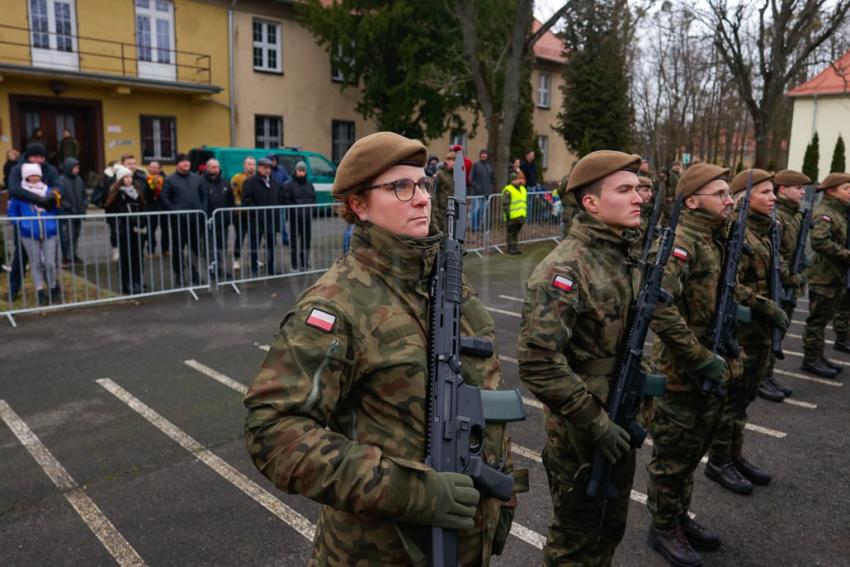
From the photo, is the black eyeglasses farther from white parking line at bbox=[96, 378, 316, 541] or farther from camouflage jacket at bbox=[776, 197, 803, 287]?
camouflage jacket at bbox=[776, 197, 803, 287]

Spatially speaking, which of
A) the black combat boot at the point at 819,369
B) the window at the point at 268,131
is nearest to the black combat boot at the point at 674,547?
the black combat boot at the point at 819,369

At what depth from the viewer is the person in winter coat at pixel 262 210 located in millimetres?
10930

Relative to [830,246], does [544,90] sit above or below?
above

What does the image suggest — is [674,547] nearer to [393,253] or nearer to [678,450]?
[678,450]

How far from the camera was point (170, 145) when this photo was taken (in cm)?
2331

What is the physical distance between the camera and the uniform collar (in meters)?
2.05

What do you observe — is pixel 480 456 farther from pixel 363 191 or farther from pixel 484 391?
pixel 363 191

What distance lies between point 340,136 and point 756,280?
24012 mm

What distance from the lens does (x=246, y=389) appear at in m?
6.28

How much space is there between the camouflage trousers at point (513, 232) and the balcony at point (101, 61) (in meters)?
13.2

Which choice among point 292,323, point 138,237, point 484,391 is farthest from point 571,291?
point 138,237

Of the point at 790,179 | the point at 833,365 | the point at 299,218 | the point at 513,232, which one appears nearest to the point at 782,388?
the point at 833,365

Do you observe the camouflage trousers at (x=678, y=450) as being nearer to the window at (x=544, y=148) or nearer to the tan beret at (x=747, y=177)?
the tan beret at (x=747, y=177)

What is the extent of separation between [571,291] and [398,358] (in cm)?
125
